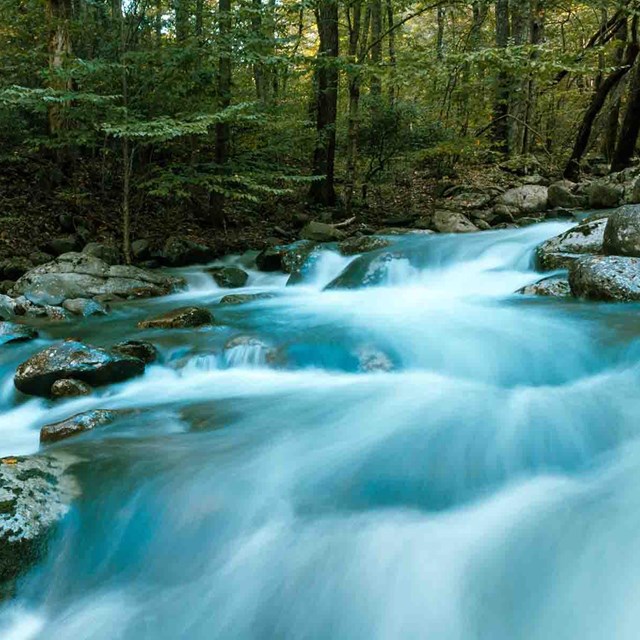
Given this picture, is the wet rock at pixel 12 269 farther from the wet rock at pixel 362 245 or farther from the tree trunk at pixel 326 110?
the tree trunk at pixel 326 110

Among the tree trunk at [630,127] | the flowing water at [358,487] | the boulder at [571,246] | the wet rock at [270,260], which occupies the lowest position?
the flowing water at [358,487]

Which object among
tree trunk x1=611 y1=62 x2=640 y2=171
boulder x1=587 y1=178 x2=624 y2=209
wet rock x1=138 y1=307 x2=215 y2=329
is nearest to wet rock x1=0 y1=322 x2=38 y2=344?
wet rock x1=138 y1=307 x2=215 y2=329

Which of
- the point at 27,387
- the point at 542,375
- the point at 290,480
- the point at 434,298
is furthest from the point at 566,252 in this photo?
the point at 27,387

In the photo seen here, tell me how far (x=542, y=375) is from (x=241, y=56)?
6221 millimetres

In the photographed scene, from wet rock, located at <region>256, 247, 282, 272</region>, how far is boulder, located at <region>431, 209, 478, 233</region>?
3.13 metres

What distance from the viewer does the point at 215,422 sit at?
438 centimetres

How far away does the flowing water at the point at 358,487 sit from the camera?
2.60 meters

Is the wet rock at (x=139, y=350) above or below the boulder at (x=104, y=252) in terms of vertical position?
below

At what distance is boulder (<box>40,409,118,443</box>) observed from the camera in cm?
394

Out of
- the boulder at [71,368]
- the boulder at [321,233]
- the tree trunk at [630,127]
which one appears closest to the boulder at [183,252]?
the boulder at [321,233]

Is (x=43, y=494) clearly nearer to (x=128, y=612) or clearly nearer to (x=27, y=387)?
(x=128, y=612)

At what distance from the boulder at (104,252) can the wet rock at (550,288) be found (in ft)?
20.0

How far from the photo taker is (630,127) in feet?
40.5

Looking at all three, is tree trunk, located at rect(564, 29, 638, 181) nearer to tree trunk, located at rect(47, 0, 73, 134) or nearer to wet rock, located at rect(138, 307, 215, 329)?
wet rock, located at rect(138, 307, 215, 329)
